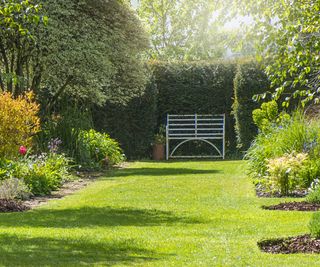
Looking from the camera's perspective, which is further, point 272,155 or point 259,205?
point 272,155

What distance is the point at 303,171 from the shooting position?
12.1m

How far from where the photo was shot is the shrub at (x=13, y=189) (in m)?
11.3

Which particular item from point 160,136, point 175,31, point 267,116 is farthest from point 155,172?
point 175,31

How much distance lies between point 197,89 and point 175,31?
17664 mm

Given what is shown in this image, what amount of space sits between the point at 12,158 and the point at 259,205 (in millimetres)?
5029

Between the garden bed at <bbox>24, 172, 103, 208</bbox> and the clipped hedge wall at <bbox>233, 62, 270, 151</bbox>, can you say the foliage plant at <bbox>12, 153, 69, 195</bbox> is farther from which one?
the clipped hedge wall at <bbox>233, 62, 270, 151</bbox>

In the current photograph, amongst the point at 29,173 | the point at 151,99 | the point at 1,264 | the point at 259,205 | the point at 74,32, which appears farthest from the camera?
the point at 151,99

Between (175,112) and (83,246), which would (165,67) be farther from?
(83,246)

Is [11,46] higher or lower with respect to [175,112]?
higher

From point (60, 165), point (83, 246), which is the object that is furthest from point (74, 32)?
point (83, 246)

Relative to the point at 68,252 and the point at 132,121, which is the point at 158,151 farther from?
the point at 68,252

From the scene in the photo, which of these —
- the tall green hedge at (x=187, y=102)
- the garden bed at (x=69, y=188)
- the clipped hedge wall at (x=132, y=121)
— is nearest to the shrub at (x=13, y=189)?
the garden bed at (x=69, y=188)

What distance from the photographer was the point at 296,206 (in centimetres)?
999

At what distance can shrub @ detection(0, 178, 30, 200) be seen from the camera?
37.1 feet
